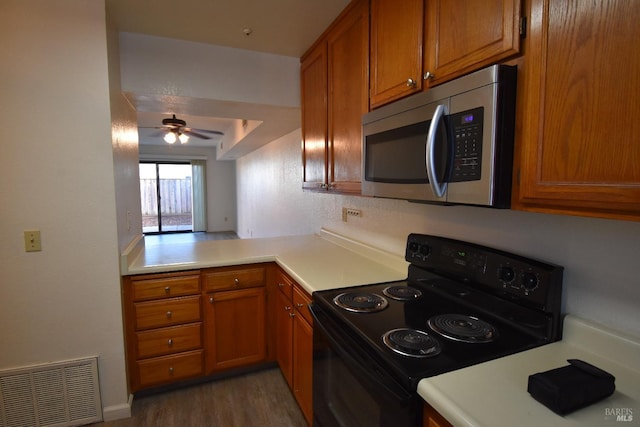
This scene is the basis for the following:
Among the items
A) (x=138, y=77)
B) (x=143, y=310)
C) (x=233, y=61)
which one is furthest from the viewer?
(x=233, y=61)

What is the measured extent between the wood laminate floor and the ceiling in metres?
2.06

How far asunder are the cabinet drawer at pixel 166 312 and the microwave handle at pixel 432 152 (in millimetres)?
1687

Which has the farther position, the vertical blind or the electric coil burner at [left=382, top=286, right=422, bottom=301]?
the vertical blind

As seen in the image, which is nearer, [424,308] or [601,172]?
[601,172]

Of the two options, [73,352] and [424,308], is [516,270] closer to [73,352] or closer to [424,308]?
[424,308]

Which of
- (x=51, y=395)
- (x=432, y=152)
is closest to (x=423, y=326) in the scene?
(x=432, y=152)

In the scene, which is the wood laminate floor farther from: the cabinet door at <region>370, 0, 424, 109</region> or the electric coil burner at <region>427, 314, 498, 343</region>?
the cabinet door at <region>370, 0, 424, 109</region>

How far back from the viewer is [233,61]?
2.40 metres

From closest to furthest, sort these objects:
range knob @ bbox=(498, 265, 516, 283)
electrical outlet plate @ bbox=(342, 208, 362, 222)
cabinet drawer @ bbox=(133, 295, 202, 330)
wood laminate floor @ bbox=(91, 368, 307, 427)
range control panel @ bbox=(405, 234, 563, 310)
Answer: range control panel @ bbox=(405, 234, 563, 310) → range knob @ bbox=(498, 265, 516, 283) → wood laminate floor @ bbox=(91, 368, 307, 427) → cabinet drawer @ bbox=(133, 295, 202, 330) → electrical outlet plate @ bbox=(342, 208, 362, 222)

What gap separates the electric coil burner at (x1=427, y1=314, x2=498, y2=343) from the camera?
40.9 inches

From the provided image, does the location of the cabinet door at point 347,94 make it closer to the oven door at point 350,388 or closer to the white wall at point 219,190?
the oven door at point 350,388

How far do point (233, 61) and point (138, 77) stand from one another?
66 centimetres

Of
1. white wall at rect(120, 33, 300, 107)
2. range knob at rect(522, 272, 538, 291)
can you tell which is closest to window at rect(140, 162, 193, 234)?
white wall at rect(120, 33, 300, 107)

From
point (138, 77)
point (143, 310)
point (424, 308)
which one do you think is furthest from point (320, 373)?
point (138, 77)
